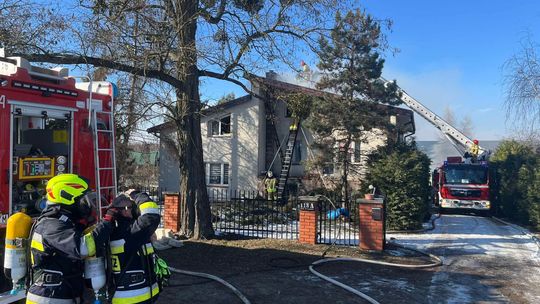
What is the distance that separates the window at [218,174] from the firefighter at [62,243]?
2180cm

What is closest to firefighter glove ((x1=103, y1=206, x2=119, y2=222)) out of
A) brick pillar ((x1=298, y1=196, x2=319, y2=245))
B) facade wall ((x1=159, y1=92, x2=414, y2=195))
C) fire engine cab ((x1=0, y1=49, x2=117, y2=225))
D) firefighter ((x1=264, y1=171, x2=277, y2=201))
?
fire engine cab ((x1=0, y1=49, x2=117, y2=225))

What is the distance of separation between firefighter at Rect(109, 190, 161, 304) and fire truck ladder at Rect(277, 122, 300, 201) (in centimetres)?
1866

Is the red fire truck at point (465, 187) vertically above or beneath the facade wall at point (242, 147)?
beneath

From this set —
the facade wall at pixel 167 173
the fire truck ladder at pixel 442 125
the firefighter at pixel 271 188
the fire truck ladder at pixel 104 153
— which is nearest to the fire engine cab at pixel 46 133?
the fire truck ladder at pixel 104 153

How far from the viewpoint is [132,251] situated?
3455 millimetres

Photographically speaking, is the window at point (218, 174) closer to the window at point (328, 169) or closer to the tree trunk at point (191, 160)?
the window at point (328, 169)

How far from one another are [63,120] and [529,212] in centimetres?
1446

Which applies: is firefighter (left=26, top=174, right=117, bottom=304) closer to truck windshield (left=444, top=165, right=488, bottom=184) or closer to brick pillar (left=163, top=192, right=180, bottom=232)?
brick pillar (left=163, top=192, right=180, bottom=232)

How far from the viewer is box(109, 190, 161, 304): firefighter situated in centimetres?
341

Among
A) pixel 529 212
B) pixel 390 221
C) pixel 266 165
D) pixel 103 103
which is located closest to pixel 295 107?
pixel 390 221

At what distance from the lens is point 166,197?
11031 millimetres

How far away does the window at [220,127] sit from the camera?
25547 mm

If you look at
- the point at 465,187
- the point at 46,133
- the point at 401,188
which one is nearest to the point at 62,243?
the point at 46,133

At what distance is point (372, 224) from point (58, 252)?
24.9ft
